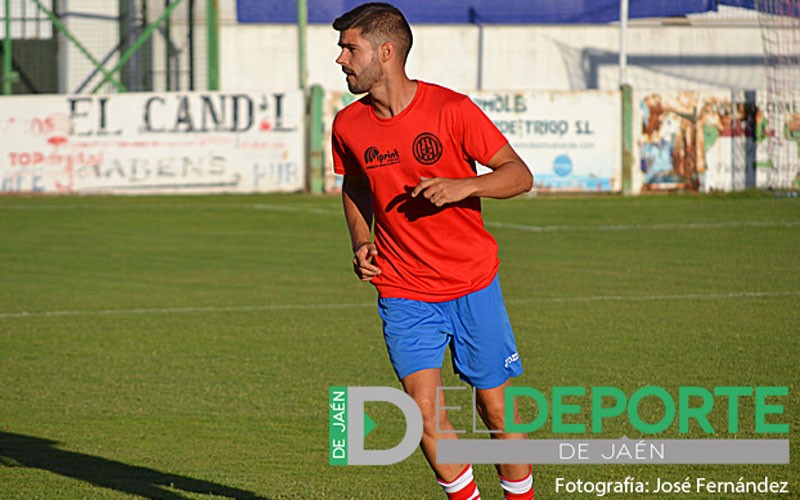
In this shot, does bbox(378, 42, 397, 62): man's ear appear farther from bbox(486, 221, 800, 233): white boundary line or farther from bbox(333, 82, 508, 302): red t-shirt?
bbox(486, 221, 800, 233): white boundary line

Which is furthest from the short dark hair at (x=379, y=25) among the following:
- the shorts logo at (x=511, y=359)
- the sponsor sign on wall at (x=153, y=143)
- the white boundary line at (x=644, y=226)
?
the sponsor sign on wall at (x=153, y=143)

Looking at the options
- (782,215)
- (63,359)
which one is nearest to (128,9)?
(782,215)

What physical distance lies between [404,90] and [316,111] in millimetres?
24177

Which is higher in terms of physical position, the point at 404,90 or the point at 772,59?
the point at 772,59

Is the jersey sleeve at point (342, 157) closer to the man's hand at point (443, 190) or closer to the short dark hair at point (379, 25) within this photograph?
the short dark hair at point (379, 25)

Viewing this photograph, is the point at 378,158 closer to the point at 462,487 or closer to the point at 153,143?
the point at 462,487

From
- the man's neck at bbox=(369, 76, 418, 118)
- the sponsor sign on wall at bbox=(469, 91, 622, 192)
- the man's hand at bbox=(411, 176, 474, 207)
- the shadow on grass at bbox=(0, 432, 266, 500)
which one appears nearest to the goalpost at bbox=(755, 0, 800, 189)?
the sponsor sign on wall at bbox=(469, 91, 622, 192)

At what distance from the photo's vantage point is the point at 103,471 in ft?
22.3

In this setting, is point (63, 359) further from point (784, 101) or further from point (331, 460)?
point (784, 101)

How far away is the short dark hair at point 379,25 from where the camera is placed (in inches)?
210

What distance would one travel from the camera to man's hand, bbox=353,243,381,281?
5473 millimetres

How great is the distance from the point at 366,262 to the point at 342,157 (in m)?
0.49

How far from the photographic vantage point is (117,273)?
15352mm

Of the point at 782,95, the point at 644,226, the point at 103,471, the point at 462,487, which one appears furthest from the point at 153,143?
the point at 462,487
